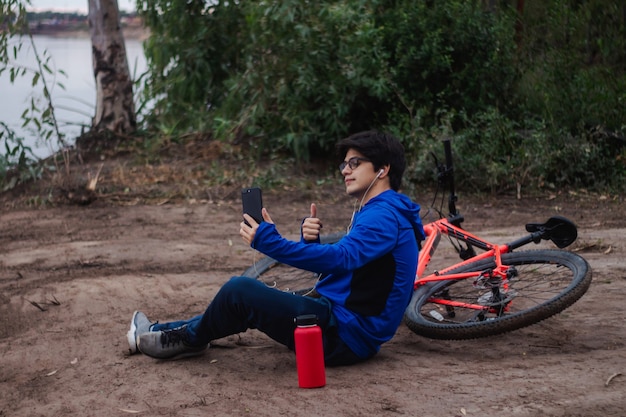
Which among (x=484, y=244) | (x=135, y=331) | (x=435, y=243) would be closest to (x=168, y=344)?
(x=135, y=331)

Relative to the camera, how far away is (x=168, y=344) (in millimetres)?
4867

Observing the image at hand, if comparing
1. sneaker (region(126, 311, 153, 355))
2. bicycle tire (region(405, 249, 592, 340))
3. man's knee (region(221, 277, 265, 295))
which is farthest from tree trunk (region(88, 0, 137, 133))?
man's knee (region(221, 277, 265, 295))

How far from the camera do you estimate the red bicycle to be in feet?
15.5

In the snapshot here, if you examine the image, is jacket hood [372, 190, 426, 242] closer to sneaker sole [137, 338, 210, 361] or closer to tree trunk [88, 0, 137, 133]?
sneaker sole [137, 338, 210, 361]

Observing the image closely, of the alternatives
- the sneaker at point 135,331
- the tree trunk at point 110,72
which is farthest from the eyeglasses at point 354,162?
the tree trunk at point 110,72

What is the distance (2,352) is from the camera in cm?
530

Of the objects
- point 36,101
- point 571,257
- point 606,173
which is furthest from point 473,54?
point 571,257

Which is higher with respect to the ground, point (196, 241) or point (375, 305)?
point (375, 305)

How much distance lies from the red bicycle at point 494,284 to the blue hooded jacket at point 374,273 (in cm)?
47

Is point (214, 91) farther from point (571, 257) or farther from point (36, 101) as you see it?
point (571, 257)

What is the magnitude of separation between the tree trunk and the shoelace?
7837mm

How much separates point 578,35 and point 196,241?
21.1 feet

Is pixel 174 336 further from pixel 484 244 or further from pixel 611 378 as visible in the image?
pixel 611 378

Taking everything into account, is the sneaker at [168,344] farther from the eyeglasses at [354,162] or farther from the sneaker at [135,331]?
the eyeglasses at [354,162]
